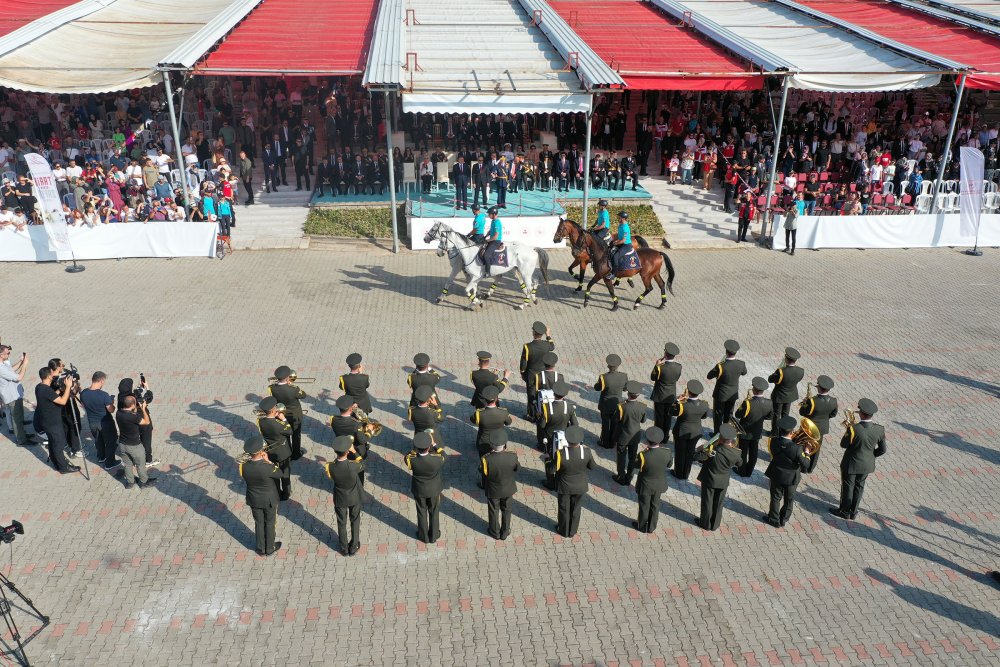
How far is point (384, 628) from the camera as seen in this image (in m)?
7.63

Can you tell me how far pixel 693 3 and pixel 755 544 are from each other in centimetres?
2592

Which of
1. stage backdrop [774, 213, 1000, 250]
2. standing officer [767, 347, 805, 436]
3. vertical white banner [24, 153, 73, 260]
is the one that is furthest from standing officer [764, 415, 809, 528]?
vertical white banner [24, 153, 73, 260]

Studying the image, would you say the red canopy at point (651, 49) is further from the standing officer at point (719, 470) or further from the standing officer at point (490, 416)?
the standing officer at point (719, 470)

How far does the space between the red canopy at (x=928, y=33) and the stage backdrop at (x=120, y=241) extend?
20.3 m

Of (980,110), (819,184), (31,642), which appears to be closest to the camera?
(31,642)

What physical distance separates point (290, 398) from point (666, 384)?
530cm

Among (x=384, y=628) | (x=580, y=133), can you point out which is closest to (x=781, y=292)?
(x=580, y=133)

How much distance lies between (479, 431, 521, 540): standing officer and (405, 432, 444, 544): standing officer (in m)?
0.56

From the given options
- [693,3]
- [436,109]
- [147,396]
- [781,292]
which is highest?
[693,3]

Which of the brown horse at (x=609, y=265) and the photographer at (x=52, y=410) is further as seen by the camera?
the brown horse at (x=609, y=265)

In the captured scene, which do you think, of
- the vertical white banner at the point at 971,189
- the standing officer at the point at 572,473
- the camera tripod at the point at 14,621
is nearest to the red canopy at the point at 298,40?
the standing officer at the point at 572,473

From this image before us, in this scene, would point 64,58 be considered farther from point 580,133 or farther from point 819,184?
point 819,184

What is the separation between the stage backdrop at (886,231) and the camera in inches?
Result: 766

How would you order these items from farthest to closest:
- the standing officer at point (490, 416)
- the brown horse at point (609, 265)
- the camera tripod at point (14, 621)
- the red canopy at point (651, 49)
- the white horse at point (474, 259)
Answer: the red canopy at point (651, 49) < the brown horse at point (609, 265) < the white horse at point (474, 259) < the standing officer at point (490, 416) < the camera tripod at point (14, 621)
